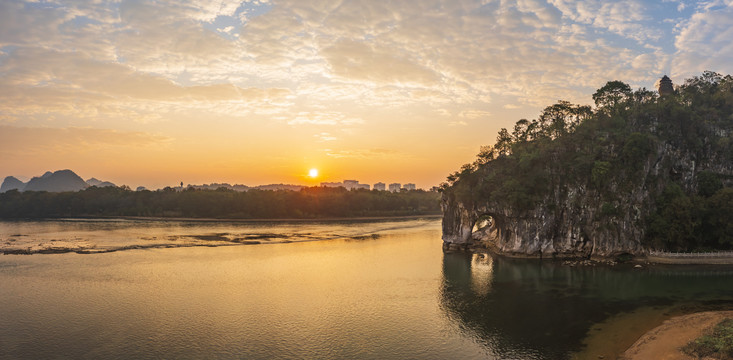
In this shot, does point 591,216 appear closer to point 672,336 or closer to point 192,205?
point 672,336

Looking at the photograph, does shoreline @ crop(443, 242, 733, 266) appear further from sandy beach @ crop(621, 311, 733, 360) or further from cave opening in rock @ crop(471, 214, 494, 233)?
sandy beach @ crop(621, 311, 733, 360)

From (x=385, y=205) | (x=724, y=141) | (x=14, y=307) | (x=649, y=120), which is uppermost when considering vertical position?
(x=649, y=120)

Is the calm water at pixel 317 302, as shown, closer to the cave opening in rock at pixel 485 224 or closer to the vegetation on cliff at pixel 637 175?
the vegetation on cliff at pixel 637 175

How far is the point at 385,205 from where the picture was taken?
16488cm

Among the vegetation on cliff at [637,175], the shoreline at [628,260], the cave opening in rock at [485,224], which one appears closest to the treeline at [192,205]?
the cave opening in rock at [485,224]

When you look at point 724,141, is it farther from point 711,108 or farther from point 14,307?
point 14,307

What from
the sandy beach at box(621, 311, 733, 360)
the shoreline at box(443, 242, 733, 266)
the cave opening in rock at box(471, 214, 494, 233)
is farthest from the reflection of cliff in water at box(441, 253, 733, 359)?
the cave opening in rock at box(471, 214, 494, 233)

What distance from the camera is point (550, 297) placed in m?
41.5

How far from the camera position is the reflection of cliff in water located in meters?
30.7

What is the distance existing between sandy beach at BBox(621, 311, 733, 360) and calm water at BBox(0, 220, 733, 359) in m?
3.86

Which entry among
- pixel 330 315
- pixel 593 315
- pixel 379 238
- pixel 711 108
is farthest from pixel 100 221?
pixel 711 108

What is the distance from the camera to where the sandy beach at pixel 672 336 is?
26288 mm

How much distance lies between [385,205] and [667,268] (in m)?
116

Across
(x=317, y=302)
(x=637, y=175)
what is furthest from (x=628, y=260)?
(x=317, y=302)
